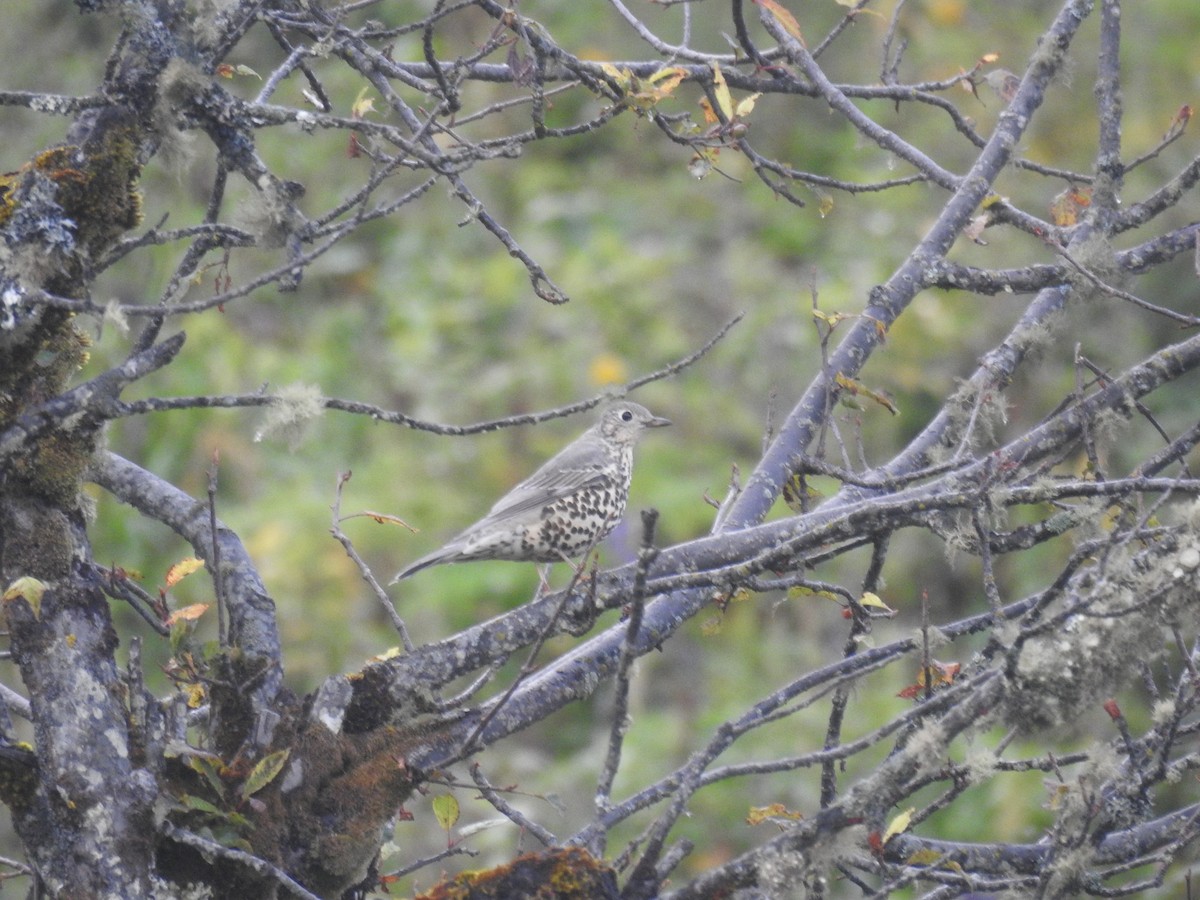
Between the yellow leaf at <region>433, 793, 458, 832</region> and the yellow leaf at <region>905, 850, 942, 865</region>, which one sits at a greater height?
the yellow leaf at <region>433, 793, 458, 832</region>

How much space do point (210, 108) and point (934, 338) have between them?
691 centimetres

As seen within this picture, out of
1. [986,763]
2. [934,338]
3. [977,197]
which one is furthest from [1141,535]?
[934,338]

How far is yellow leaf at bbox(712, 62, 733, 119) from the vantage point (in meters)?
3.68

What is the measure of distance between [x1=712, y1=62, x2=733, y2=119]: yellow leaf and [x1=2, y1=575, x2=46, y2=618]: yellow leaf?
80.1 inches

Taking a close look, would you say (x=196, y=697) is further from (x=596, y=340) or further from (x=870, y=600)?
(x=596, y=340)

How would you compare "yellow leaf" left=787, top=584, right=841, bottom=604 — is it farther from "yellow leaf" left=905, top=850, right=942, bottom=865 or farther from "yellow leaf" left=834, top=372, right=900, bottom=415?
"yellow leaf" left=834, top=372, right=900, bottom=415

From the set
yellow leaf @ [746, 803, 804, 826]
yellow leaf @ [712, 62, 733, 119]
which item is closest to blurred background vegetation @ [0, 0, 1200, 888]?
yellow leaf @ [712, 62, 733, 119]

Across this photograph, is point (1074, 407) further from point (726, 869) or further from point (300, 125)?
point (300, 125)

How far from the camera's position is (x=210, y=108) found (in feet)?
9.86

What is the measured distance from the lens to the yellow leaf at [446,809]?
322 cm

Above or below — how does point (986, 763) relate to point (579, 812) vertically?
below

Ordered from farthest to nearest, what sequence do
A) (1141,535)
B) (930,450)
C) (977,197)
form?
(977,197), (930,450), (1141,535)

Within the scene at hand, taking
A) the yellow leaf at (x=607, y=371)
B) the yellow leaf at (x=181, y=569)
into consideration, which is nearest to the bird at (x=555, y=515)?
the yellow leaf at (x=181, y=569)

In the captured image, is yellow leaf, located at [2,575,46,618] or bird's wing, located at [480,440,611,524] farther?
bird's wing, located at [480,440,611,524]
